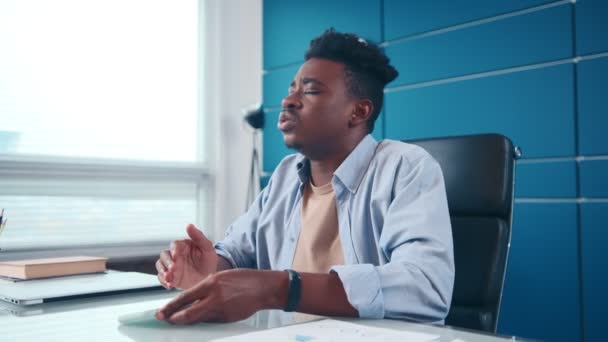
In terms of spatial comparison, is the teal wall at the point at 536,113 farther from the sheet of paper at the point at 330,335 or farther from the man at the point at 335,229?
the sheet of paper at the point at 330,335

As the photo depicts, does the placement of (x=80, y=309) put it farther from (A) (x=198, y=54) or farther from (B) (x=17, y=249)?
(A) (x=198, y=54)

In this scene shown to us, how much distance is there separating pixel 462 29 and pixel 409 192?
167cm

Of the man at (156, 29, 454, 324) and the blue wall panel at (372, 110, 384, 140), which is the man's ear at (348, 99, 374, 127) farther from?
the blue wall panel at (372, 110, 384, 140)

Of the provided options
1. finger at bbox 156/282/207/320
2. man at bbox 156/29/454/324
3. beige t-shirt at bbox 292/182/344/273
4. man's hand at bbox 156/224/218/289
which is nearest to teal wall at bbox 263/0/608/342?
man at bbox 156/29/454/324

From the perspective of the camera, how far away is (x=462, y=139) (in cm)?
146

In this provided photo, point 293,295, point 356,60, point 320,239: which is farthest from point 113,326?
point 356,60

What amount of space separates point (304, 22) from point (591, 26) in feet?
5.49

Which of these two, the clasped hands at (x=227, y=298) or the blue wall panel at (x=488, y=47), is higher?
the blue wall panel at (x=488, y=47)

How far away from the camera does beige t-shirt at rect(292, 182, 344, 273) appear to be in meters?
1.40

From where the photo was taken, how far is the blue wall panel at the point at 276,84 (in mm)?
3482

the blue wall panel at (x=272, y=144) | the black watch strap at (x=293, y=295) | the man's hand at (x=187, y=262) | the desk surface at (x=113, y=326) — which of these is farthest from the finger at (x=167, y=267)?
the blue wall panel at (x=272, y=144)

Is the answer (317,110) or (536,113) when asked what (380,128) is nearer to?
(536,113)

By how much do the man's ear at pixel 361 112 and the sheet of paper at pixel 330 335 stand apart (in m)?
0.85

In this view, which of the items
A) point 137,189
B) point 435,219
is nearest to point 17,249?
point 137,189
